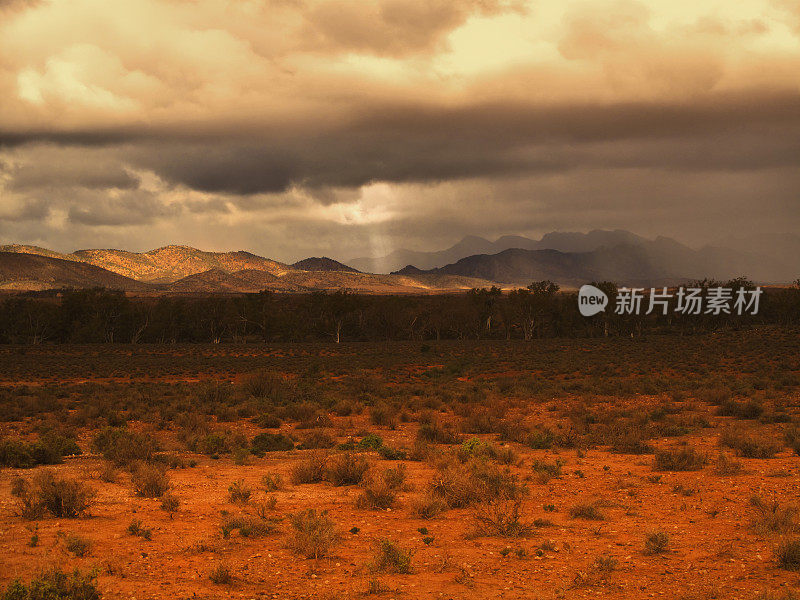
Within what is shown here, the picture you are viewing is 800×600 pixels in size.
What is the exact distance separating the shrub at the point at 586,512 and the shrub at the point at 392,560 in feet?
13.0

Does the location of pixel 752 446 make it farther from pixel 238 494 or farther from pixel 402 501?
pixel 238 494

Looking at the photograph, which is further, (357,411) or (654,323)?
(654,323)

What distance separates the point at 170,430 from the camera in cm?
2303

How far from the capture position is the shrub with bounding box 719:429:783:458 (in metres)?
16.4

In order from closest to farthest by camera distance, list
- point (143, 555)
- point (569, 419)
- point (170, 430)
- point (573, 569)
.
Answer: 1. point (573, 569)
2. point (143, 555)
3. point (170, 430)
4. point (569, 419)

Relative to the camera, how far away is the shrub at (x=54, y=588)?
7086 millimetres

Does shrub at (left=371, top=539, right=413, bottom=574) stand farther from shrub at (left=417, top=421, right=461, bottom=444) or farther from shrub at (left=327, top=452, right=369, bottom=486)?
shrub at (left=417, top=421, right=461, bottom=444)

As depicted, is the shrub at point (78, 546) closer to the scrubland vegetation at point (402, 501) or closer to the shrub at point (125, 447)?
the scrubland vegetation at point (402, 501)

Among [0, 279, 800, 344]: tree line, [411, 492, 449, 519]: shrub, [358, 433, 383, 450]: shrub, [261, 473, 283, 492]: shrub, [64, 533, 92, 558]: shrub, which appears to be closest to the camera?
[64, 533, 92, 558]: shrub

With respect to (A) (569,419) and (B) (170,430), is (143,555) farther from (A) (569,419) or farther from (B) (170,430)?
(A) (569,419)

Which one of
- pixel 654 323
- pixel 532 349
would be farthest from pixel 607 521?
pixel 654 323

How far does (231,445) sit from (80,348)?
74918 millimetres

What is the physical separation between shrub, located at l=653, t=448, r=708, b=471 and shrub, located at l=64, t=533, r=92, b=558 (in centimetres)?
1269

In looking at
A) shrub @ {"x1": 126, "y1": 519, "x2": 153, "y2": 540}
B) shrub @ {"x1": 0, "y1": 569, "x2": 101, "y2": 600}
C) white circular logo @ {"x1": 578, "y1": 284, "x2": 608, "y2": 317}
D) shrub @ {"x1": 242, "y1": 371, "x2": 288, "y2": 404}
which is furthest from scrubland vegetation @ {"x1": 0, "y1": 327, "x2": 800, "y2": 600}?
white circular logo @ {"x1": 578, "y1": 284, "x2": 608, "y2": 317}
